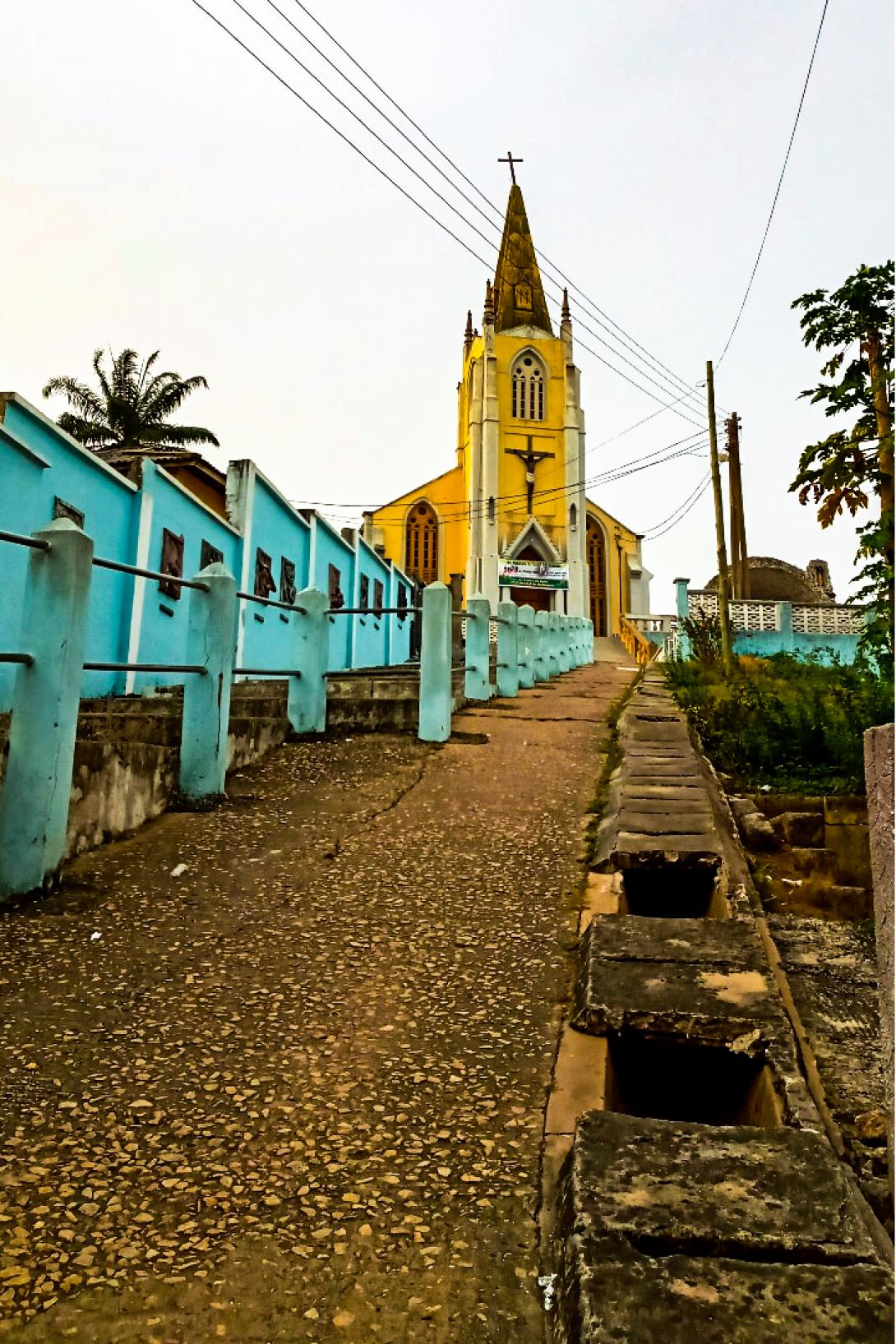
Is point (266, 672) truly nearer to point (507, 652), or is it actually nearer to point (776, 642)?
point (507, 652)

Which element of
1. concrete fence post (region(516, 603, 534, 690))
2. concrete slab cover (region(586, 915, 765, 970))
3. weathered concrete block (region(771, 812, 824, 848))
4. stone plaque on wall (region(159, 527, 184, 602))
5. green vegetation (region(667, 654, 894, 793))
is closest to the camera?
concrete slab cover (region(586, 915, 765, 970))

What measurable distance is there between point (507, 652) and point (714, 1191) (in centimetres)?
932

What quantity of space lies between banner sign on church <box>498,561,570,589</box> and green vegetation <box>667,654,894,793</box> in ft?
68.3

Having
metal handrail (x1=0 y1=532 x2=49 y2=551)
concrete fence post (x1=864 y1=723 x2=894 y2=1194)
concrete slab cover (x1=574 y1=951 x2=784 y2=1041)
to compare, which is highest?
Result: metal handrail (x1=0 y1=532 x2=49 y2=551)

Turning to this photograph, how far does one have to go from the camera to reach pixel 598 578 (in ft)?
115

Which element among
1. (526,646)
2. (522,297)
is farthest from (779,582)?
(526,646)

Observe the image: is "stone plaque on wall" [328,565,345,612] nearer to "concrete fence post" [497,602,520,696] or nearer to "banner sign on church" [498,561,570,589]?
"concrete fence post" [497,602,520,696]

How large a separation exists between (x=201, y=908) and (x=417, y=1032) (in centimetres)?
124

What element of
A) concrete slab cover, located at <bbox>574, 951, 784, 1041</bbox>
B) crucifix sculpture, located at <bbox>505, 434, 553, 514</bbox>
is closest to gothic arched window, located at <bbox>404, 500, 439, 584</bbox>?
crucifix sculpture, located at <bbox>505, 434, 553, 514</bbox>

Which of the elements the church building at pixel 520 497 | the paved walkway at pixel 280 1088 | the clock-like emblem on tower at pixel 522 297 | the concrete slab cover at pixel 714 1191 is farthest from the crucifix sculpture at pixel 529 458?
the concrete slab cover at pixel 714 1191

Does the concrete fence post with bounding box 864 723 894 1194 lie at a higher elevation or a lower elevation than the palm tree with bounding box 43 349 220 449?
lower

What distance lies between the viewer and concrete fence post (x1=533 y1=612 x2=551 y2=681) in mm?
13221

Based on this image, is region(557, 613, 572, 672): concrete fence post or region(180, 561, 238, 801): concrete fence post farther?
region(557, 613, 572, 672): concrete fence post

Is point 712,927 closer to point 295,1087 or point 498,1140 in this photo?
point 498,1140
